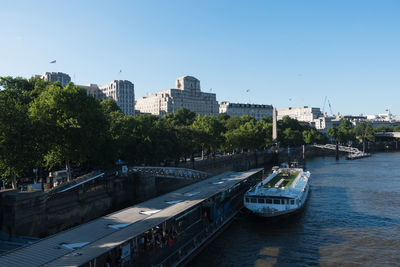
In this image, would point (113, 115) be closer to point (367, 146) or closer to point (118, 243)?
point (118, 243)

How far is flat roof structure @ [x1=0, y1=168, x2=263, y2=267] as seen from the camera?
1727cm

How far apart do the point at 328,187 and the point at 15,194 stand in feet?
173

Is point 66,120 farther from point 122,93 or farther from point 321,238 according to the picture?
point 122,93

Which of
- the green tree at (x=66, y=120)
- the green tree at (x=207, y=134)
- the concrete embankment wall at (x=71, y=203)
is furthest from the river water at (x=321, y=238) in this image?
the green tree at (x=207, y=134)

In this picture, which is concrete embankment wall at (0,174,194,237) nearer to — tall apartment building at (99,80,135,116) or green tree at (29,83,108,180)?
green tree at (29,83,108,180)

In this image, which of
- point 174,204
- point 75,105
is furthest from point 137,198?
point 174,204

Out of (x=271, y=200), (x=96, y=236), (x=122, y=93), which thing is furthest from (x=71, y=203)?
(x=122, y=93)

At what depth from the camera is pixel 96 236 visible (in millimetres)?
20922

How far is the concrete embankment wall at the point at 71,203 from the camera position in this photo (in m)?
28.8

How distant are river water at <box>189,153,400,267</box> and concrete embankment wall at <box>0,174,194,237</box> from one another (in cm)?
1533

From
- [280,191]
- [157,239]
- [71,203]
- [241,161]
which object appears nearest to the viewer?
[157,239]

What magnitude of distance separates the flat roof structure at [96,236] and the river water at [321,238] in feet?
17.5

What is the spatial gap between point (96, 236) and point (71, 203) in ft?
59.2

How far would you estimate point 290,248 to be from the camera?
31.2 metres
